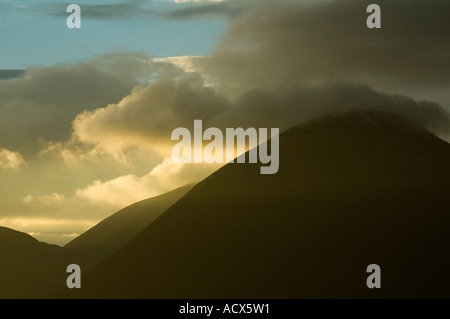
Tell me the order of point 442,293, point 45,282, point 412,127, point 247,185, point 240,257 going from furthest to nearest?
point 45,282 < point 412,127 < point 247,185 < point 240,257 < point 442,293

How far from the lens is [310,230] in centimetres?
13025

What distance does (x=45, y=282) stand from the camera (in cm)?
18500

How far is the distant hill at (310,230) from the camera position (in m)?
117

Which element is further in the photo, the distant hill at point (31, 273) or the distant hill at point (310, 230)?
the distant hill at point (31, 273)

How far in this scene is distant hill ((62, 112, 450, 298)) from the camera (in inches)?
4596

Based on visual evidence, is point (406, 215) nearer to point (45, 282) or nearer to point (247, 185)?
point (247, 185)

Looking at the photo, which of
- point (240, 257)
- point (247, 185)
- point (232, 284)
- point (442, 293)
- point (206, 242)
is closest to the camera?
point (442, 293)

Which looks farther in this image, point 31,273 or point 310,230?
point 31,273

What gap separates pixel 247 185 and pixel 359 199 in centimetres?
2613

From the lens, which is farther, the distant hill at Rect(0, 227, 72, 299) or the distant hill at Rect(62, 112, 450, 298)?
the distant hill at Rect(0, 227, 72, 299)

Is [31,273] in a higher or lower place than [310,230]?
lower
